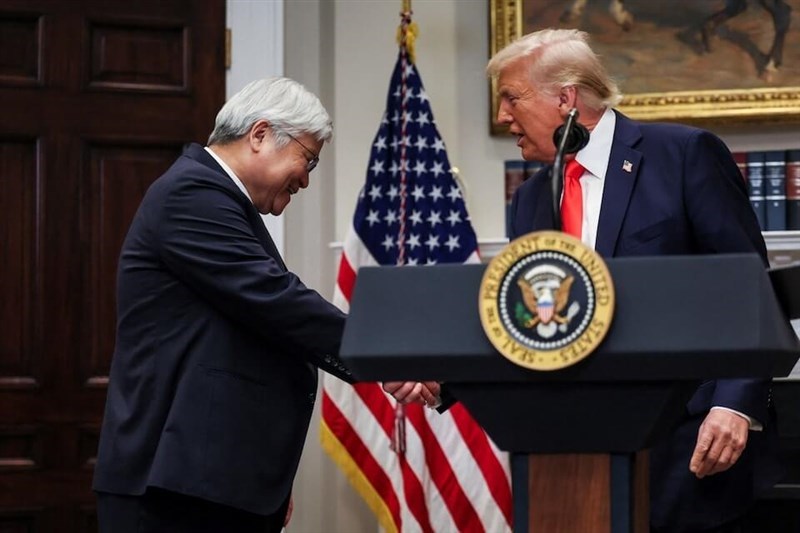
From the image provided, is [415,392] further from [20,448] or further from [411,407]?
[20,448]

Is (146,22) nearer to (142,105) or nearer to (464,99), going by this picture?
(142,105)

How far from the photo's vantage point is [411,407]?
4.84m

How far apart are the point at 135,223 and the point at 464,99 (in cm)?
291

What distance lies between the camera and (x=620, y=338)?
144 cm

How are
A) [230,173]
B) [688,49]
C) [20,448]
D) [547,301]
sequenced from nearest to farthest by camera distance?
[547,301] → [230,173] → [20,448] → [688,49]

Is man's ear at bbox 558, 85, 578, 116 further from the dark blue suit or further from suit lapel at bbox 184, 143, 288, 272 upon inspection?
suit lapel at bbox 184, 143, 288, 272

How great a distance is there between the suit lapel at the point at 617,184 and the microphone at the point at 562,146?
0.68 m

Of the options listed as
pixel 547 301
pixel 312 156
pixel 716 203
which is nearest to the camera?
pixel 547 301

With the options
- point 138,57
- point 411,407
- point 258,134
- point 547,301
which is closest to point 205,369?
point 258,134

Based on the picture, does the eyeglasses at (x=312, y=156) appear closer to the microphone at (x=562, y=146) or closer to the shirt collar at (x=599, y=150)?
the shirt collar at (x=599, y=150)

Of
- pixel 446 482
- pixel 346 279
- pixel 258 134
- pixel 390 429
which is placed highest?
pixel 258 134

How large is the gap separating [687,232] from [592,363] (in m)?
1.13

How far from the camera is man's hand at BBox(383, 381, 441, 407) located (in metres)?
2.71

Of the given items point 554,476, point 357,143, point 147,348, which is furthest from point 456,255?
point 554,476
